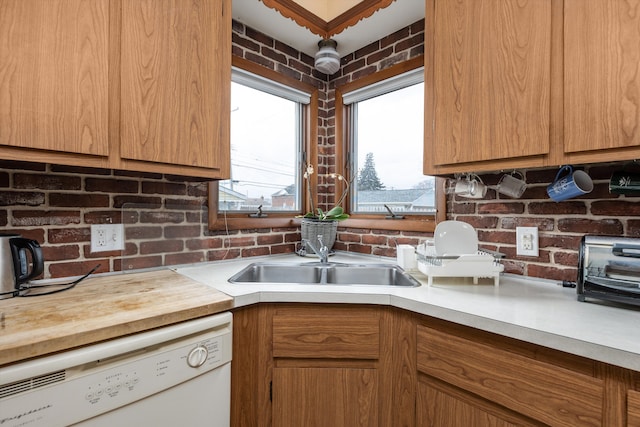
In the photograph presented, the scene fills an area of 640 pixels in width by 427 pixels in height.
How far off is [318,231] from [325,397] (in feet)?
3.14

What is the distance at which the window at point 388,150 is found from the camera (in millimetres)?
1887

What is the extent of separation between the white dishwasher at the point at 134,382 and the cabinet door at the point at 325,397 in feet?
0.78

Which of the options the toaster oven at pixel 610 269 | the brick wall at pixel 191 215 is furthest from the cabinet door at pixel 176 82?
the toaster oven at pixel 610 269

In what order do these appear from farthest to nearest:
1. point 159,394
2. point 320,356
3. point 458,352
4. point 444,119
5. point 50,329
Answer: point 444,119 < point 320,356 < point 458,352 < point 159,394 < point 50,329

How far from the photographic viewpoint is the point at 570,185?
1.16 meters

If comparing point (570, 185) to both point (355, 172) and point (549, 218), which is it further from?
point (355, 172)

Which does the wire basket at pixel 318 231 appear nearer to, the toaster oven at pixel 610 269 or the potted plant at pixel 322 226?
the potted plant at pixel 322 226

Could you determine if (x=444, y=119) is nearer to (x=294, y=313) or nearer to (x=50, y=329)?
(x=294, y=313)

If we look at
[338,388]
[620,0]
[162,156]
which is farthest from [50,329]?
[620,0]

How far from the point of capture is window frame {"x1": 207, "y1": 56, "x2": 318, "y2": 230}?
69.6 inches

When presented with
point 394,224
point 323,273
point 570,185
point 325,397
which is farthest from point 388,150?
point 325,397

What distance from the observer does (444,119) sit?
1363mm

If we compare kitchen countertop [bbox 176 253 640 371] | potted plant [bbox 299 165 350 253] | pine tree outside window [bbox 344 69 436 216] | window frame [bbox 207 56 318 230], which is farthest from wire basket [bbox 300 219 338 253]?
kitchen countertop [bbox 176 253 640 371]

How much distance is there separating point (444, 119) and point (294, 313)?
1051 millimetres
